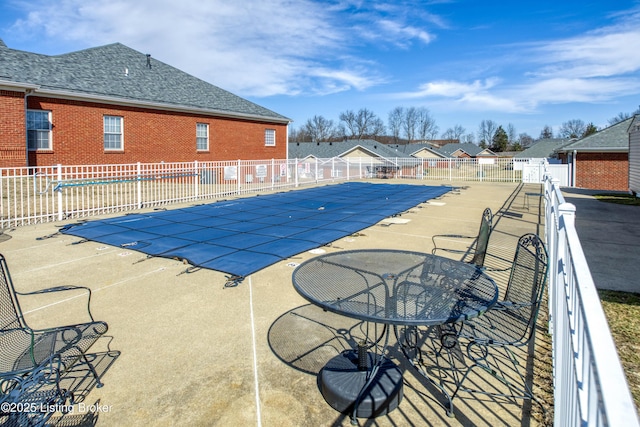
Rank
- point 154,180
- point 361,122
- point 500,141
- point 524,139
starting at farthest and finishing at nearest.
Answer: point 524,139, point 361,122, point 500,141, point 154,180

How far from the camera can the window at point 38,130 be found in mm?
13828

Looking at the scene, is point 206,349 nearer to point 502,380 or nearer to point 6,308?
point 6,308

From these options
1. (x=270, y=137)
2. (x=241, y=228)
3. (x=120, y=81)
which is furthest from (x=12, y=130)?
(x=270, y=137)

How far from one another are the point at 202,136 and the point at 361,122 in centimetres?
6783

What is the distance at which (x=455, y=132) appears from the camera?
342 feet

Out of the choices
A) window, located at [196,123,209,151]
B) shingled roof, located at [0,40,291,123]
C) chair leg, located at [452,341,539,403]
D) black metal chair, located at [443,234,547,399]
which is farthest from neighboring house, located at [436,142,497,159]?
chair leg, located at [452,341,539,403]

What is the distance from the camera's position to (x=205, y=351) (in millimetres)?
3348

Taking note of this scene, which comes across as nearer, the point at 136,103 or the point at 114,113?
the point at 114,113

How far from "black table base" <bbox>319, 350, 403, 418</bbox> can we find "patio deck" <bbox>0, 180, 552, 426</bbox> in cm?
6

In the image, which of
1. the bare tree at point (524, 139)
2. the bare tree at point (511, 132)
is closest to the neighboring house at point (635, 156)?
the bare tree at point (511, 132)

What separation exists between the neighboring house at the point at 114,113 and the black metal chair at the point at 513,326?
1542 centimetres

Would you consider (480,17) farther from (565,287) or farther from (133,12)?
(565,287)

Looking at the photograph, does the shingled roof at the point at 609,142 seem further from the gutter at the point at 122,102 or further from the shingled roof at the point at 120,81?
the gutter at the point at 122,102

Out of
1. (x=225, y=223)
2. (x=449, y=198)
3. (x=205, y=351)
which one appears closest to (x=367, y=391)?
(x=205, y=351)
